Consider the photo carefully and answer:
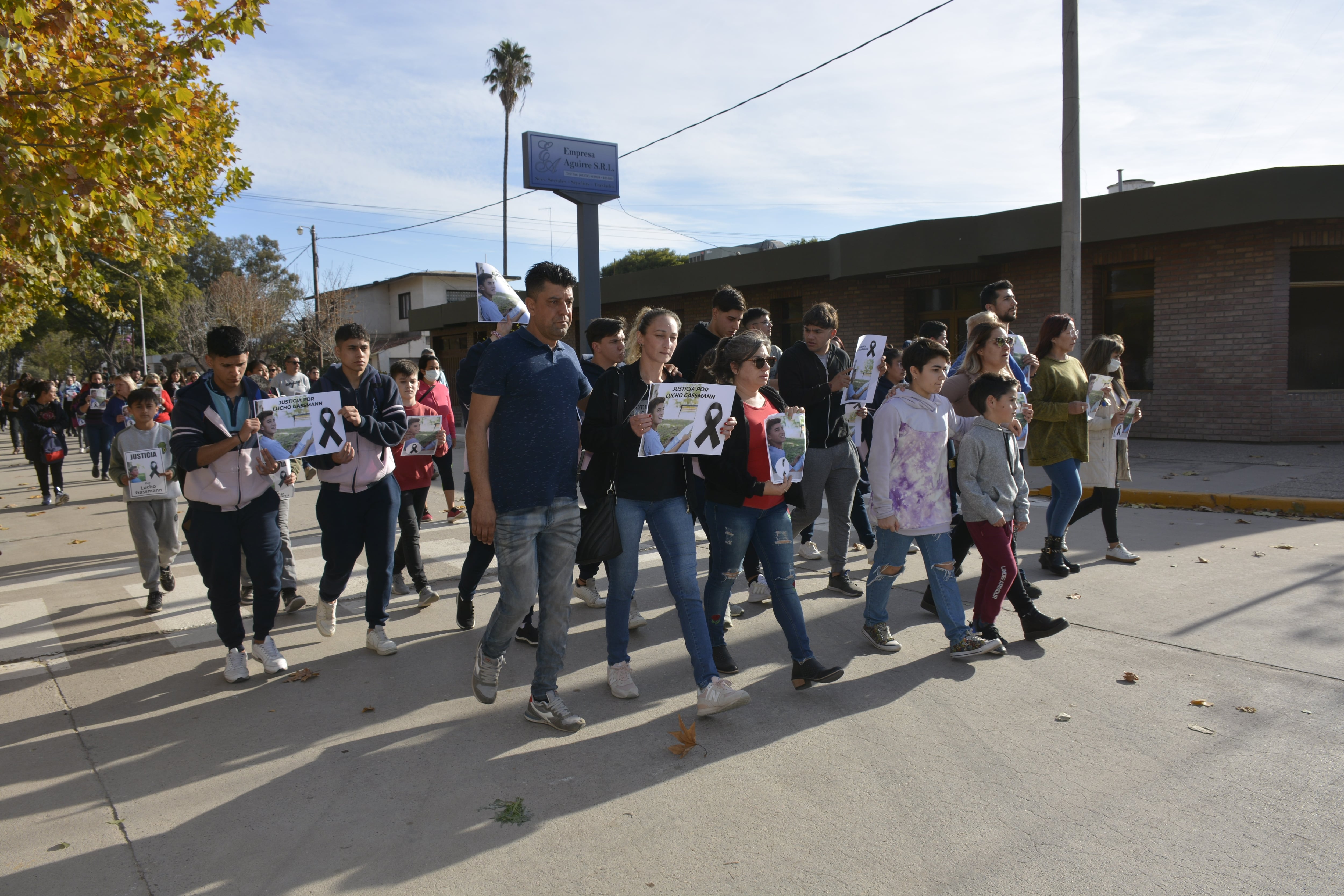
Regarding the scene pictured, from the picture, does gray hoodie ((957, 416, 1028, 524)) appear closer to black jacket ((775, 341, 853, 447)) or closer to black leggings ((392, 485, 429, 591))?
black jacket ((775, 341, 853, 447))

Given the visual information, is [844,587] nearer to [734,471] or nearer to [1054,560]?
[1054,560]

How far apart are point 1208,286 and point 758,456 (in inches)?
533

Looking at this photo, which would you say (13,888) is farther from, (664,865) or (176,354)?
(176,354)

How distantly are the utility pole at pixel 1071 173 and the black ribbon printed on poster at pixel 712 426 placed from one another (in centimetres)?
895

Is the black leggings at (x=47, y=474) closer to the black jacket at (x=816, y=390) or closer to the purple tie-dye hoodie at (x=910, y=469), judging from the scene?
the black jacket at (x=816, y=390)

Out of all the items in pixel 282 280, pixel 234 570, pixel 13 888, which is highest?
pixel 282 280

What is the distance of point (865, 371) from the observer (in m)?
6.39

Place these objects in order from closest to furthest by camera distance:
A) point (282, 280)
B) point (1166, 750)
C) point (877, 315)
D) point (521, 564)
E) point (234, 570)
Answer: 1. point (1166, 750)
2. point (521, 564)
3. point (234, 570)
4. point (877, 315)
5. point (282, 280)

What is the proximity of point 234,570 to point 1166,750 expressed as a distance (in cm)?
497

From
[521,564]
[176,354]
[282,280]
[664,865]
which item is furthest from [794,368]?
[282,280]

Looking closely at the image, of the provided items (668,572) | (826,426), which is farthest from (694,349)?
(668,572)

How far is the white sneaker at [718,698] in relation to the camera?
421 cm

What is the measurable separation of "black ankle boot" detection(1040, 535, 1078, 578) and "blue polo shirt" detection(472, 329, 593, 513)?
4550 millimetres

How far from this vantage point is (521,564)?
13.5 ft
